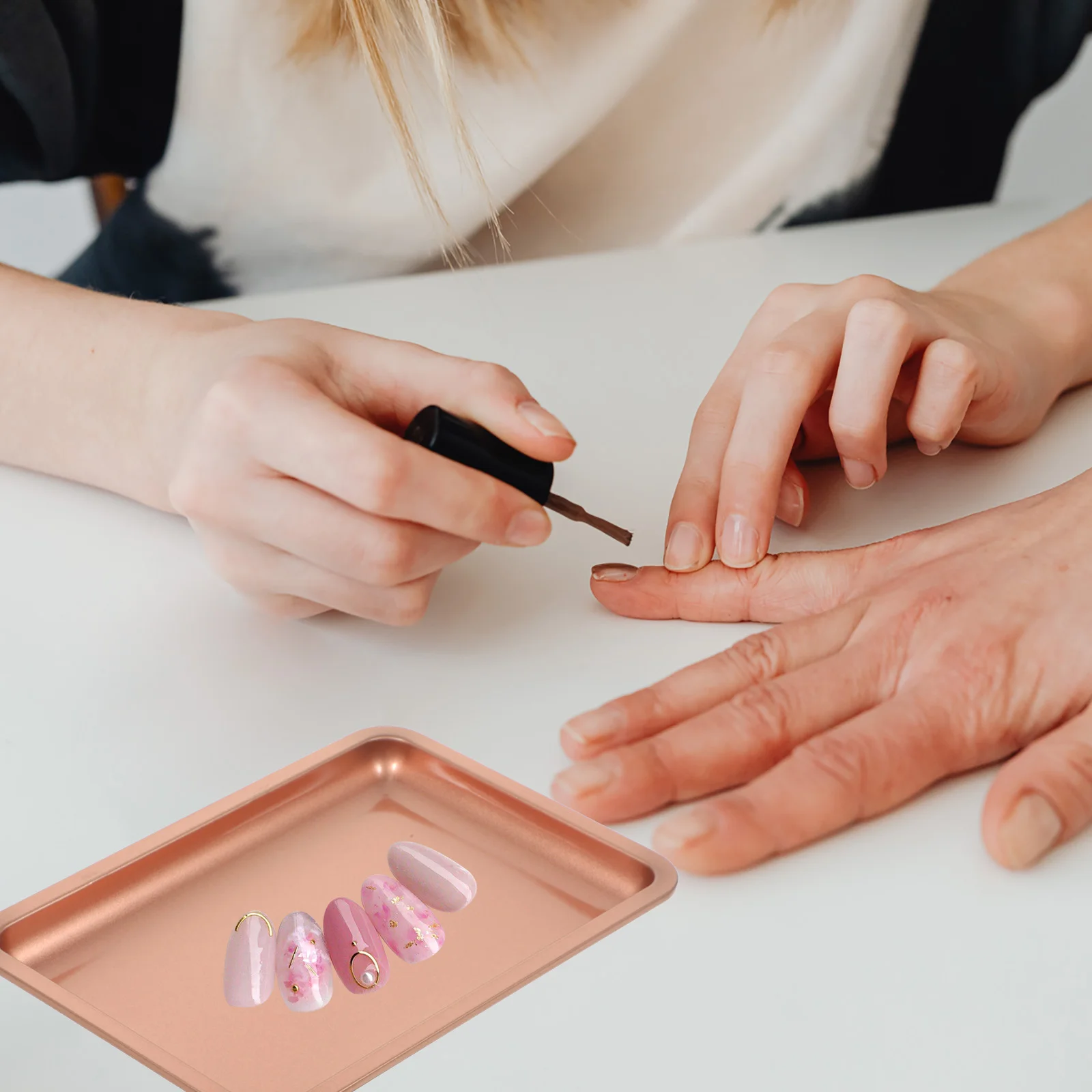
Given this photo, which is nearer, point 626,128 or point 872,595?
point 872,595

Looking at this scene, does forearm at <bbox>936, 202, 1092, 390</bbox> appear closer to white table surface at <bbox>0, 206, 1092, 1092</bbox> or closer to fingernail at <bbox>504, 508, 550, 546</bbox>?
white table surface at <bbox>0, 206, 1092, 1092</bbox>

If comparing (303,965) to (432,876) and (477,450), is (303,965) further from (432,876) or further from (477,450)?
(477,450)

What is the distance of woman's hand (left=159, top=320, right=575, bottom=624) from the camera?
0.54 metres

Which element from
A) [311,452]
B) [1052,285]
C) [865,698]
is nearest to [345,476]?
[311,452]

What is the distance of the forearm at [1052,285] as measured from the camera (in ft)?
2.71

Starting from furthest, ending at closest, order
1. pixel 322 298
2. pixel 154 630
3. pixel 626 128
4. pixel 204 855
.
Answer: pixel 626 128
pixel 322 298
pixel 154 630
pixel 204 855

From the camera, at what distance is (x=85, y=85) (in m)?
1.02

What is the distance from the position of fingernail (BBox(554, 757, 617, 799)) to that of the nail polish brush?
0.14 m

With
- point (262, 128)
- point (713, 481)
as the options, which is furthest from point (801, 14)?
point (713, 481)

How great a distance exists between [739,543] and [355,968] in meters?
0.31

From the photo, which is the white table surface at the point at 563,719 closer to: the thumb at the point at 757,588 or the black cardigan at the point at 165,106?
the thumb at the point at 757,588

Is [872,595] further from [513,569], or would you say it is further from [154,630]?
[154,630]

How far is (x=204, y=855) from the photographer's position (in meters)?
0.52

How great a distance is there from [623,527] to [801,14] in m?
0.65
